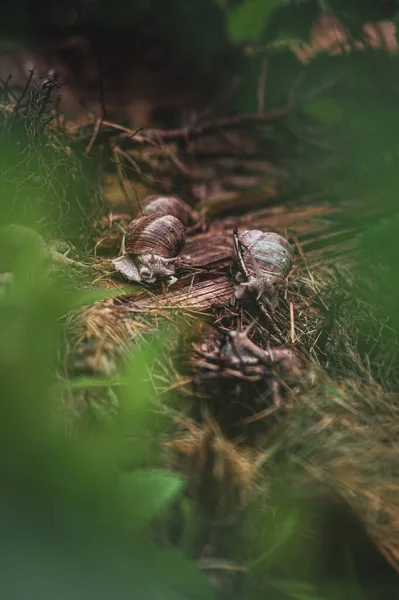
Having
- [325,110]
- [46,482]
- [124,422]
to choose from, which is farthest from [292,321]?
[325,110]

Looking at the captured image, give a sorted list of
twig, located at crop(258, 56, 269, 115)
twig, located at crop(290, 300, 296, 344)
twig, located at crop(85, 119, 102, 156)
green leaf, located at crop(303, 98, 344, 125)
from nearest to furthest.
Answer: twig, located at crop(290, 300, 296, 344) < twig, located at crop(85, 119, 102, 156) < green leaf, located at crop(303, 98, 344, 125) < twig, located at crop(258, 56, 269, 115)

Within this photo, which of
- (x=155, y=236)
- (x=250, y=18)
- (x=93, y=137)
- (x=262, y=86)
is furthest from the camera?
(x=262, y=86)

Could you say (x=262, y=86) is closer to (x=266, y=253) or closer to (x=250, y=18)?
(x=250, y=18)

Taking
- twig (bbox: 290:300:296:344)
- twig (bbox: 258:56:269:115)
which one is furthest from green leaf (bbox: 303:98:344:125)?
twig (bbox: 290:300:296:344)

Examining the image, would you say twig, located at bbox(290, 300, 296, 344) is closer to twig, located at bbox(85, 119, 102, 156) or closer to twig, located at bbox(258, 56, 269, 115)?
twig, located at bbox(85, 119, 102, 156)

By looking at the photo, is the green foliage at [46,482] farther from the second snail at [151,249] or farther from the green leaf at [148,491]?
the second snail at [151,249]

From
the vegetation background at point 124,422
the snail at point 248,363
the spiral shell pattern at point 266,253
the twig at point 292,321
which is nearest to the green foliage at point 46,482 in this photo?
the vegetation background at point 124,422

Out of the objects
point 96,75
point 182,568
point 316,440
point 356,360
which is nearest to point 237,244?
point 356,360
